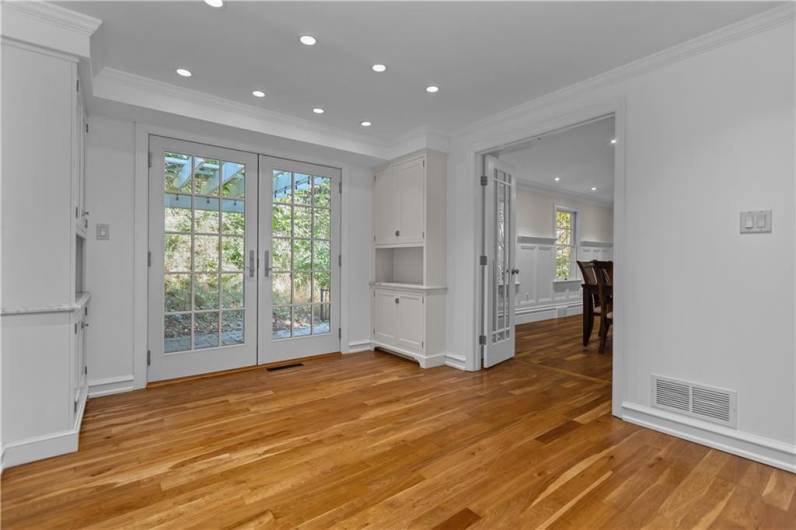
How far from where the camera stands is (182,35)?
92.7 inches

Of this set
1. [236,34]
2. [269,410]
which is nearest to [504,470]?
[269,410]

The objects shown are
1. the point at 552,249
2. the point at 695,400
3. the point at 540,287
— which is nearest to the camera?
the point at 695,400

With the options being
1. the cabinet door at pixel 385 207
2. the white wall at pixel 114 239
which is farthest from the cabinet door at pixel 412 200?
the white wall at pixel 114 239

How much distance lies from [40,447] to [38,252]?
1.05 meters

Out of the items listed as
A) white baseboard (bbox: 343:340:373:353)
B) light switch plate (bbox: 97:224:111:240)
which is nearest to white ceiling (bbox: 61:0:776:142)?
light switch plate (bbox: 97:224:111:240)

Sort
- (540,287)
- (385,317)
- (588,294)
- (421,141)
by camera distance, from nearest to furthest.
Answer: (421,141) < (385,317) < (588,294) < (540,287)

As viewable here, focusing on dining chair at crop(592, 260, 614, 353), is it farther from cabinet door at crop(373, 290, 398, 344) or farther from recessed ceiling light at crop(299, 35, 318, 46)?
recessed ceiling light at crop(299, 35, 318, 46)

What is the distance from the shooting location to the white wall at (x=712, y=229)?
206cm

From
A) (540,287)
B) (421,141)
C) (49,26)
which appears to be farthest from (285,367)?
(540,287)

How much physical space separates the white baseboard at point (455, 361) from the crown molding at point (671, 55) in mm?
2367

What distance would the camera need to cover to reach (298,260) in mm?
4203

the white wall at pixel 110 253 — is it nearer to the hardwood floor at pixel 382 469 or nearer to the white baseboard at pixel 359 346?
the hardwood floor at pixel 382 469

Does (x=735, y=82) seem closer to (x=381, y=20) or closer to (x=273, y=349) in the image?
(x=381, y=20)

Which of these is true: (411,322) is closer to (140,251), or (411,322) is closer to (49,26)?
(140,251)
